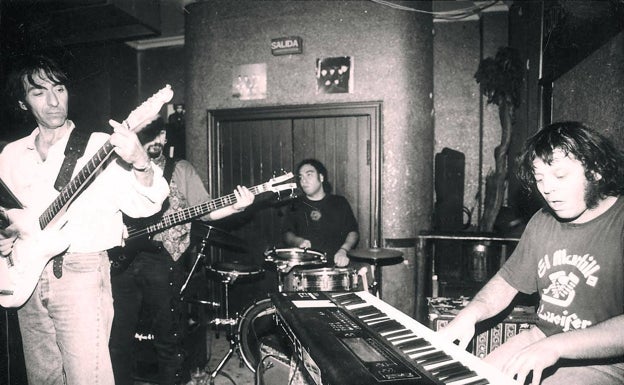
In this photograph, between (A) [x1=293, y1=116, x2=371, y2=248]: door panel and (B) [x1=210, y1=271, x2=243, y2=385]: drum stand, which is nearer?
(B) [x1=210, y1=271, x2=243, y2=385]: drum stand

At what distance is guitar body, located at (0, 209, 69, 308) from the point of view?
1914 mm

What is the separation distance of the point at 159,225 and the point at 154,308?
72 cm

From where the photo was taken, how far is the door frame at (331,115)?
15.2ft

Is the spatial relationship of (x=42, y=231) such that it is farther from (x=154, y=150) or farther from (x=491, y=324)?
(x=491, y=324)

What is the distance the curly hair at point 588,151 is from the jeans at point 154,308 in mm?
2813

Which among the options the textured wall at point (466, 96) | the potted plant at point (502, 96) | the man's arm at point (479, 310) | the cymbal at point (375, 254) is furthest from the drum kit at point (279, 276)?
the textured wall at point (466, 96)

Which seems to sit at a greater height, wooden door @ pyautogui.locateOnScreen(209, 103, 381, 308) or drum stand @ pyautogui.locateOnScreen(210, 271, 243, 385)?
wooden door @ pyautogui.locateOnScreen(209, 103, 381, 308)

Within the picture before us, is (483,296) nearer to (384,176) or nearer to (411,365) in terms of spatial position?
(411,365)

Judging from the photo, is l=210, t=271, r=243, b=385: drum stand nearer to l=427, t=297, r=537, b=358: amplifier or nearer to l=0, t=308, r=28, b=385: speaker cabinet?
l=0, t=308, r=28, b=385: speaker cabinet

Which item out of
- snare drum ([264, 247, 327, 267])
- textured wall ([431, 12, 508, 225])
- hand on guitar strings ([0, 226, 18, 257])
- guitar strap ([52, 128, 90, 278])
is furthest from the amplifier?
textured wall ([431, 12, 508, 225])

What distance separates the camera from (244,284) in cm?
521

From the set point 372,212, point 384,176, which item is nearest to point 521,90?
point 384,176

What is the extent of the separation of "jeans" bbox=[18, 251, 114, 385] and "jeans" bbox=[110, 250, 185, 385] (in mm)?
1020

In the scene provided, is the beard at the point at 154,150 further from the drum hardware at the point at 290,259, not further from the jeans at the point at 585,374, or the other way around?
the jeans at the point at 585,374
